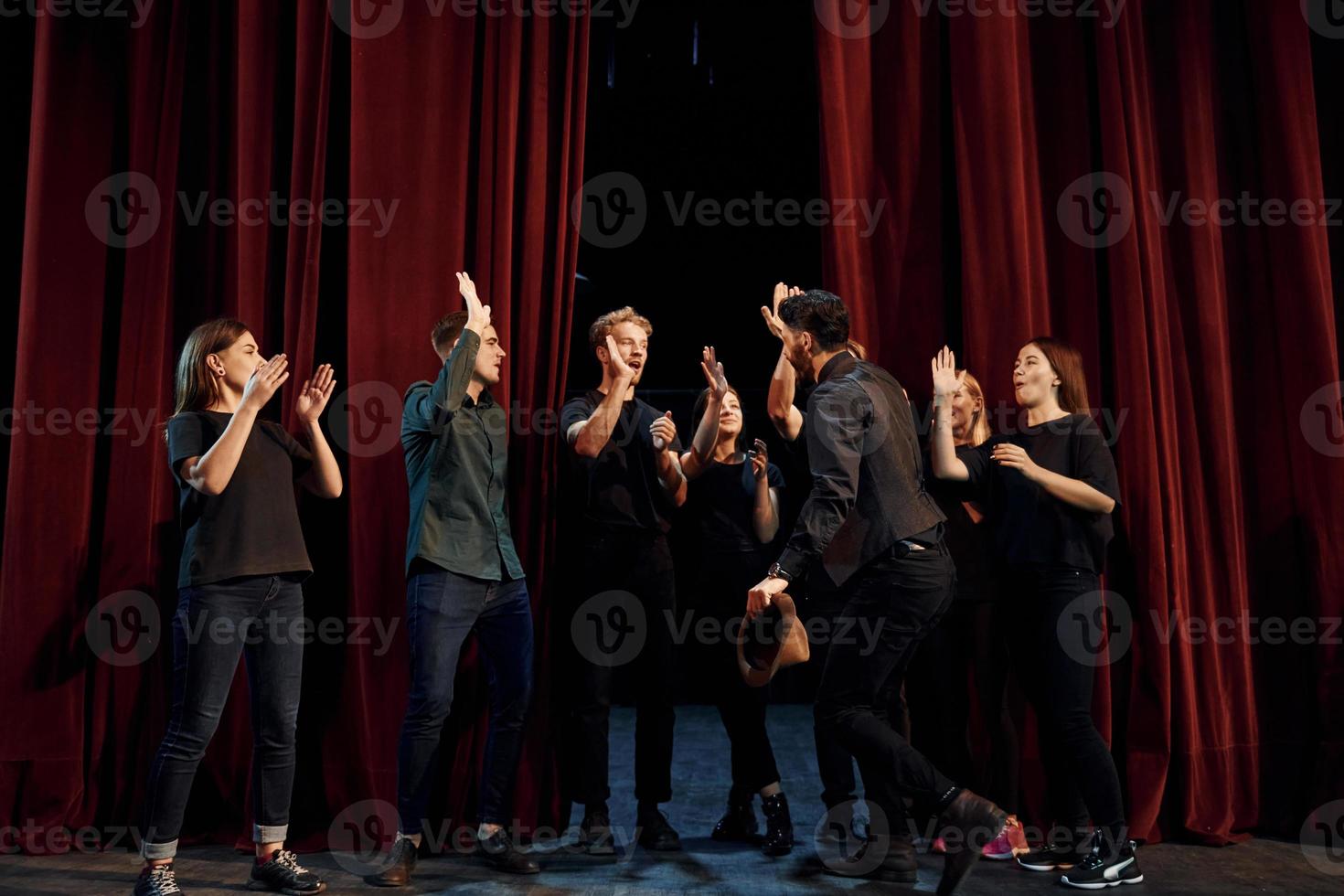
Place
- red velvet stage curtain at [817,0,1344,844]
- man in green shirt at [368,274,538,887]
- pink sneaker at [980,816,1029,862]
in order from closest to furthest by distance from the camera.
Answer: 1. man in green shirt at [368,274,538,887]
2. pink sneaker at [980,816,1029,862]
3. red velvet stage curtain at [817,0,1344,844]

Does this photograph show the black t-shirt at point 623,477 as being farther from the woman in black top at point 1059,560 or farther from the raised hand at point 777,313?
the woman in black top at point 1059,560

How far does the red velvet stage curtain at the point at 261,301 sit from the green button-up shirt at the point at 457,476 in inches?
11.0

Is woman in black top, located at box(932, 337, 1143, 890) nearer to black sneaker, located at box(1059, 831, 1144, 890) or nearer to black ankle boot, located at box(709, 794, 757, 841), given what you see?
black sneaker, located at box(1059, 831, 1144, 890)

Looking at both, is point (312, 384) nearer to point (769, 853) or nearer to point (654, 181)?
point (769, 853)

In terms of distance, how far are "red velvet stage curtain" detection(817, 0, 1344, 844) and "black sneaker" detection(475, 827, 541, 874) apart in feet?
5.88

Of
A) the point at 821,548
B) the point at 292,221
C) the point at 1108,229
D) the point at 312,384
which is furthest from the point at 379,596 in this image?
the point at 1108,229

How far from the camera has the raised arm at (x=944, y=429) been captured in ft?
9.85

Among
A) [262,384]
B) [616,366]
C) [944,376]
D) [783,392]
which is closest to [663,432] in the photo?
[616,366]

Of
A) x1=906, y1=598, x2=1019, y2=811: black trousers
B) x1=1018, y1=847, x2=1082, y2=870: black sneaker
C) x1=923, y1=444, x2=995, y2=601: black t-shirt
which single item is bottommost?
x1=1018, y1=847, x2=1082, y2=870: black sneaker

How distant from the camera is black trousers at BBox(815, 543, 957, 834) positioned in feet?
8.33

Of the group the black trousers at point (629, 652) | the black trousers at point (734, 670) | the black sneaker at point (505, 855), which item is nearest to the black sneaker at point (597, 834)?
the black trousers at point (629, 652)

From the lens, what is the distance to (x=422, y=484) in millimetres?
2975

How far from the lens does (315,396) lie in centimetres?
298

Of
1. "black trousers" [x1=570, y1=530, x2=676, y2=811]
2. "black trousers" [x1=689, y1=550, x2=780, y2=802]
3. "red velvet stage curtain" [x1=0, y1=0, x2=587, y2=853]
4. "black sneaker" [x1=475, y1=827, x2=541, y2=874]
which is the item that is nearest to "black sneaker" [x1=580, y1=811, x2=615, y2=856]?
"black trousers" [x1=570, y1=530, x2=676, y2=811]
